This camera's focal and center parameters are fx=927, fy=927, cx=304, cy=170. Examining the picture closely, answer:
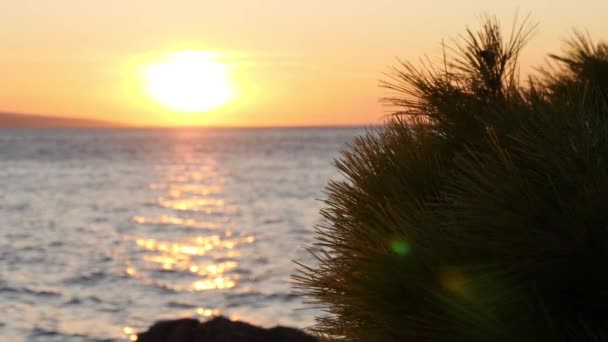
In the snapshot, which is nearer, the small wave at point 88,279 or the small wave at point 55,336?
the small wave at point 55,336

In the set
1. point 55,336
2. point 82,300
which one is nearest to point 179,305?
point 82,300

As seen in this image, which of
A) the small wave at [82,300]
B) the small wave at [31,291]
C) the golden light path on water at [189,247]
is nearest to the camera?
the small wave at [82,300]

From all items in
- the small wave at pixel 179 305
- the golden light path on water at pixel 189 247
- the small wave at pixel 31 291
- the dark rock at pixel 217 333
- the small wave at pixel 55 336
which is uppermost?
the golden light path on water at pixel 189 247

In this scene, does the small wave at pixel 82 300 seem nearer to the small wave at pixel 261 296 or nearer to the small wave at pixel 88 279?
the small wave at pixel 88 279

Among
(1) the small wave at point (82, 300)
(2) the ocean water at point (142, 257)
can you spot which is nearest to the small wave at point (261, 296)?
(2) the ocean water at point (142, 257)

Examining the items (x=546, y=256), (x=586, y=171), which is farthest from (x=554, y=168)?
(x=546, y=256)

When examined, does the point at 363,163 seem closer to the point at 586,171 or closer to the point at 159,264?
the point at 586,171

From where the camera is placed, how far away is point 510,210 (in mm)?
3115

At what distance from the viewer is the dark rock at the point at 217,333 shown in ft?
25.0

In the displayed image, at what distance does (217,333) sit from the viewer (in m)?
7.75

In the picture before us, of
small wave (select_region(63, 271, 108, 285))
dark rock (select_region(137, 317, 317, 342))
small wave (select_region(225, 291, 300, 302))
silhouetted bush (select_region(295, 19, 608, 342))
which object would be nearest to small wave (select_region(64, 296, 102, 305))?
small wave (select_region(63, 271, 108, 285))

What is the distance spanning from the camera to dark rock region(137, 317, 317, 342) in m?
7.61

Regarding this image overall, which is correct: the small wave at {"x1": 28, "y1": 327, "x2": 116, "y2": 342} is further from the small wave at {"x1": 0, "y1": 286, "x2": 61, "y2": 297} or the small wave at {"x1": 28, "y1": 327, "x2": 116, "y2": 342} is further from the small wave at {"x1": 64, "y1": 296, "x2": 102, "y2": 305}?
the small wave at {"x1": 0, "y1": 286, "x2": 61, "y2": 297}

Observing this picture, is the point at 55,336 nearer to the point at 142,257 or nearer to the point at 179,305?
the point at 179,305
